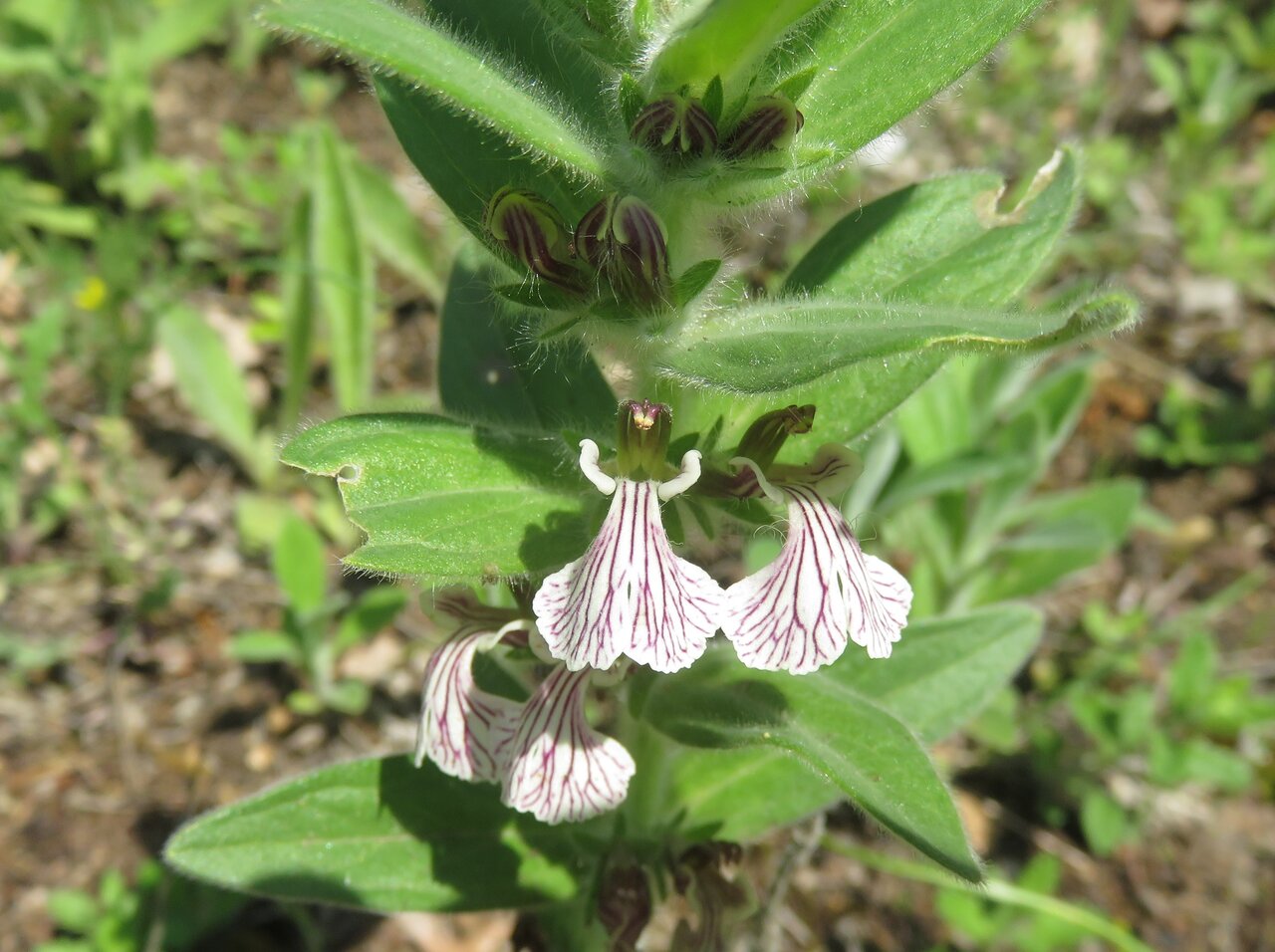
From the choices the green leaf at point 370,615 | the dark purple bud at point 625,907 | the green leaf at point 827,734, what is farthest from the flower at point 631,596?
the green leaf at point 370,615

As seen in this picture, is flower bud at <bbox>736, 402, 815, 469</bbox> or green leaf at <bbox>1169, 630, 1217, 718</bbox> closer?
flower bud at <bbox>736, 402, 815, 469</bbox>

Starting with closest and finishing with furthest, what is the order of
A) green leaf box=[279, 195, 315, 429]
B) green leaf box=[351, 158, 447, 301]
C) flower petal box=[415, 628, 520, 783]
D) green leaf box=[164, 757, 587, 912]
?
flower petal box=[415, 628, 520, 783]
green leaf box=[164, 757, 587, 912]
green leaf box=[279, 195, 315, 429]
green leaf box=[351, 158, 447, 301]

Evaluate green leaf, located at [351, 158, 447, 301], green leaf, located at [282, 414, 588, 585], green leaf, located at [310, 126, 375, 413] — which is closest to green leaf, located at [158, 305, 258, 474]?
green leaf, located at [310, 126, 375, 413]

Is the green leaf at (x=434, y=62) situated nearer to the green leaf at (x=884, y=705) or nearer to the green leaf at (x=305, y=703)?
the green leaf at (x=884, y=705)

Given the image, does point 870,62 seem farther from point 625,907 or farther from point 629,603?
point 625,907

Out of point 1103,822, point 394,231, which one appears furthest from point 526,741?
point 394,231

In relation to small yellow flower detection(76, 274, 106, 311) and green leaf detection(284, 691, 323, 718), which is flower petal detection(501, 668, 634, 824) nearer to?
green leaf detection(284, 691, 323, 718)

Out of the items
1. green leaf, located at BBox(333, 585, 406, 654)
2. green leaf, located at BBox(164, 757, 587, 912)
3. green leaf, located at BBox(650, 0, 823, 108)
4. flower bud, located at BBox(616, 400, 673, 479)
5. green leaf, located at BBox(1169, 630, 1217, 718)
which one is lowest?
green leaf, located at BBox(333, 585, 406, 654)

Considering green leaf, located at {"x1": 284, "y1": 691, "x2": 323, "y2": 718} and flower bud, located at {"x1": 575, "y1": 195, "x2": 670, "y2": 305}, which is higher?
flower bud, located at {"x1": 575, "y1": 195, "x2": 670, "y2": 305}
